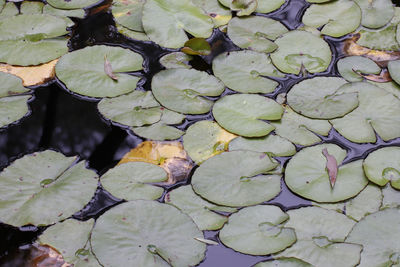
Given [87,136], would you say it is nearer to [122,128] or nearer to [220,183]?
[122,128]

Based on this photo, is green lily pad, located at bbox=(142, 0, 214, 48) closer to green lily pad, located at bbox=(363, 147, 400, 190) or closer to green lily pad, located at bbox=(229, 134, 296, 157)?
green lily pad, located at bbox=(229, 134, 296, 157)

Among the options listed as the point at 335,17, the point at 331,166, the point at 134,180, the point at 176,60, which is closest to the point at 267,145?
the point at 331,166

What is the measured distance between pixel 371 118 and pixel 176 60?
104 cm

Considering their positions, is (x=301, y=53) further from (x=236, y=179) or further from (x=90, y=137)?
(x=90, y=137)

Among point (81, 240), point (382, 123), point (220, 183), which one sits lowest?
point (81, 240)

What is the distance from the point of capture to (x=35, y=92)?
2504mm

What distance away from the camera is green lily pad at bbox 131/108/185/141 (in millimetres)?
2256

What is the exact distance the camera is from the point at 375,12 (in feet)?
9.58

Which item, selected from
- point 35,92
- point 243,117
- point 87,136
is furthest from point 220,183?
point 35,92

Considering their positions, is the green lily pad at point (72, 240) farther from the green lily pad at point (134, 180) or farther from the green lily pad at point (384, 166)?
the green lily pad at point (384, 166)

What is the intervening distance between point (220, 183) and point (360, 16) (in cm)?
149

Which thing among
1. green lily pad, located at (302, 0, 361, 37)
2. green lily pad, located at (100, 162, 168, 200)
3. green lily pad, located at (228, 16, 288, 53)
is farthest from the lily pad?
green lily pad, located at (302, 0, 361, 37)

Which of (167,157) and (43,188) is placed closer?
(43,188)

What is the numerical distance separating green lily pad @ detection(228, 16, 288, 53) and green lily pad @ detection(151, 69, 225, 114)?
364 millimetres
